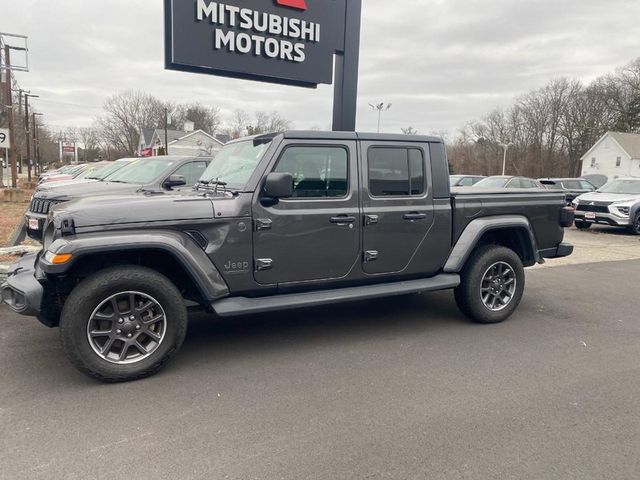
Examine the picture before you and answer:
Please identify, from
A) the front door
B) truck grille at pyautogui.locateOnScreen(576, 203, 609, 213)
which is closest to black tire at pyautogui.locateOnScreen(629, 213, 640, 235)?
truck grille at pyautogui.locateOnScreen(576, 203, 609, 213)

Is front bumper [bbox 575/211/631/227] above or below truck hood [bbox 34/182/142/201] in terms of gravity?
below

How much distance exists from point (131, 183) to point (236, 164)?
4.65m

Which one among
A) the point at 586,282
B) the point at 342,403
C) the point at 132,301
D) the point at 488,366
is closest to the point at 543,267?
the point at 586,282

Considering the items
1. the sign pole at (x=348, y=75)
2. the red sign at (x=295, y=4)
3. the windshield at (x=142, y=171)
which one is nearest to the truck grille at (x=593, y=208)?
the sign pole at (x=348, y=75)

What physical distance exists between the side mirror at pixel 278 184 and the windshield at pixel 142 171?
510 cm

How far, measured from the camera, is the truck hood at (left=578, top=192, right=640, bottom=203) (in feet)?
45.5

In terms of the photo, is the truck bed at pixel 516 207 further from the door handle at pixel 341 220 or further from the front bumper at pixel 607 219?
the front bumper at pixel 607 219

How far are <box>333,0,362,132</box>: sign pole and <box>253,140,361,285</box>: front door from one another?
3.94 meters

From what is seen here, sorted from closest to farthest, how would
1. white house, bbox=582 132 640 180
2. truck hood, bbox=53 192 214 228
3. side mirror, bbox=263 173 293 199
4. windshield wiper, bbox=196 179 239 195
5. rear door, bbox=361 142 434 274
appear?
1. truck hood, bbox=53 192 214 228
2. side mirror, bbox=263 173 293 199
3. windshield wiper, bbox=196 179 239 195
4. rear door, bbox=361 142 434 274
5. white house, bbox=582 132 640 180

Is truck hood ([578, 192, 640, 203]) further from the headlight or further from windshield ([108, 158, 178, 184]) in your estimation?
windshield ([108, 158, 178, 184])

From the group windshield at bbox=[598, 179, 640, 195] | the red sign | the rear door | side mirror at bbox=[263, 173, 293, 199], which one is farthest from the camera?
windshield at bbox=[598, 179, 640, 195]

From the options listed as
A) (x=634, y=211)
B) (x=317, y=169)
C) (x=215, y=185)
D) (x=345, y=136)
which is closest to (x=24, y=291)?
(x=215, y=185)

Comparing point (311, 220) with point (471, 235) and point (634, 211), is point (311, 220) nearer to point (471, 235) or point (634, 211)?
point (471, 235)

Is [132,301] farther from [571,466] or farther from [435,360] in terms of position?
[571,466]
